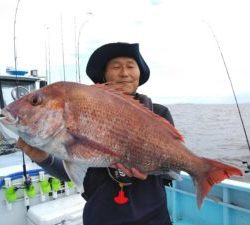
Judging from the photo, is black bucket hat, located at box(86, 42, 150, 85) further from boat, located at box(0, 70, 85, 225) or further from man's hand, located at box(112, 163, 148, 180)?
boat, located at box(0, 70, 85, 225)

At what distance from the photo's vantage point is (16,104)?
195cm

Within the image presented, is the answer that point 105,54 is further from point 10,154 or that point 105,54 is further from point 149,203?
point 10,154

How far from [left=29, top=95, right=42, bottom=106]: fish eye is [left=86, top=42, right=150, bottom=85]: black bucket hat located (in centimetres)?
75

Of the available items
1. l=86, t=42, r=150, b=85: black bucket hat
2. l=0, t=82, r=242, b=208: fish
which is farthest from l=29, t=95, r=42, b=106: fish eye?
l=86, t=42, r=150, b=85: black bucket hat

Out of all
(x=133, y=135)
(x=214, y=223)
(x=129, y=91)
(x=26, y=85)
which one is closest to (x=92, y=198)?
(x=133, y=135)

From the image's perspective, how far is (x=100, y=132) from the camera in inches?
77.7

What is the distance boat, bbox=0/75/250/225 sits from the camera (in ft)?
13.2

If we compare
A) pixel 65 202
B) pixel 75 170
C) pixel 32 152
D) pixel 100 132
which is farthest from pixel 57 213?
pixel 100 132

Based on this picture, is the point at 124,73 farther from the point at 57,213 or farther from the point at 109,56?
the point at 57,213

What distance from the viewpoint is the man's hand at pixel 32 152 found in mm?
2193

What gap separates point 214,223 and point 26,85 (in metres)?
5.15

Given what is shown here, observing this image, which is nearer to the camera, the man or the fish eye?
the fish eye

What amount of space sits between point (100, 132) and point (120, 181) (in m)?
0.48

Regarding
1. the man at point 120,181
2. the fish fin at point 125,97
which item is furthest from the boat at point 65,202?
the fish fin at point 125,97
